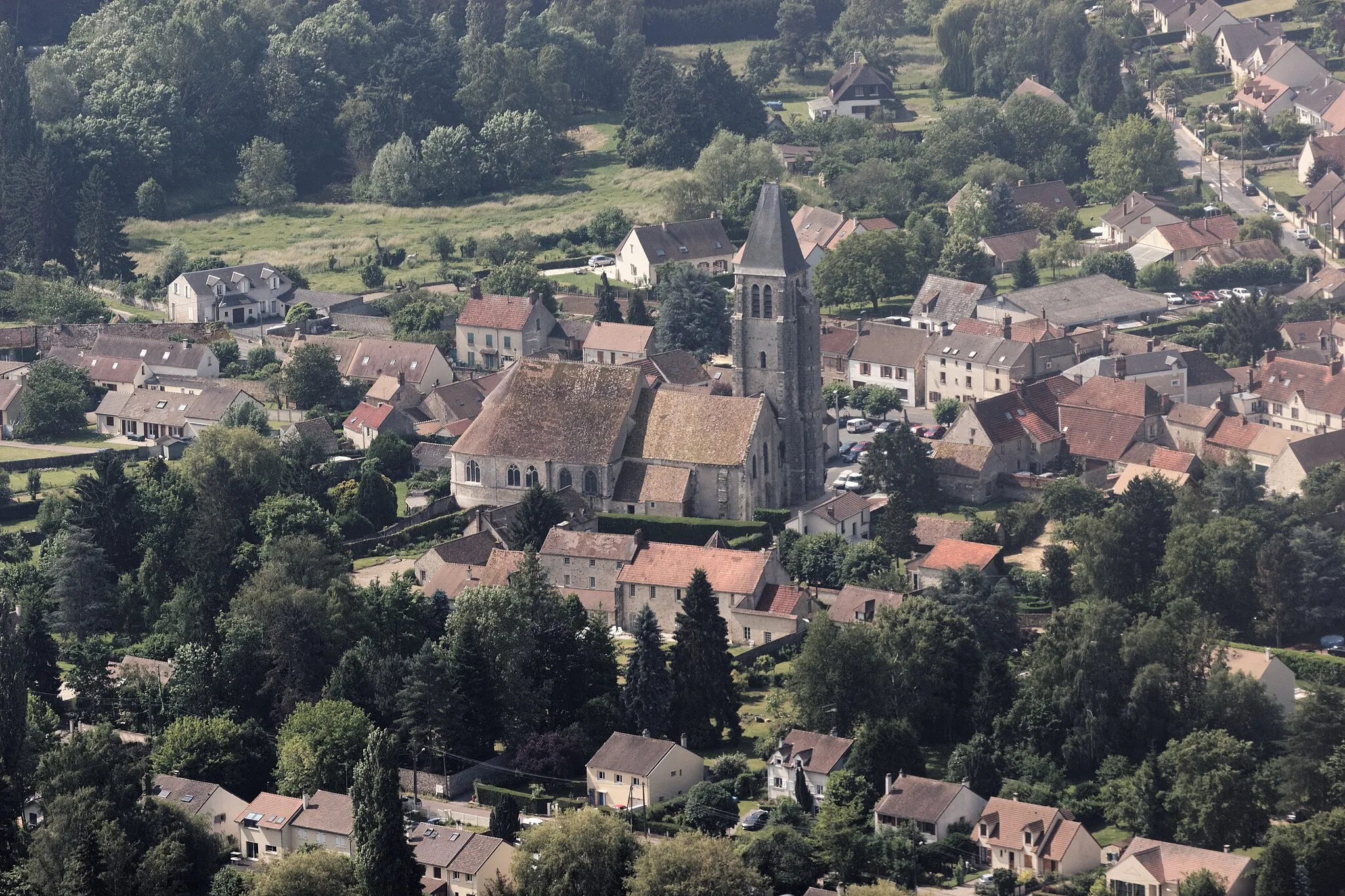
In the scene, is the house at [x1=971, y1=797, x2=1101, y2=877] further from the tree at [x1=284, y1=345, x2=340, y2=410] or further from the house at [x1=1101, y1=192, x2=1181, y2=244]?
the house at [x1=1101, y1=192, x2=1181, y2=244]

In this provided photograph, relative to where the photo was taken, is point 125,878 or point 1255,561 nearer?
point 125,878

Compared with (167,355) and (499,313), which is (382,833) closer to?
(167,355)

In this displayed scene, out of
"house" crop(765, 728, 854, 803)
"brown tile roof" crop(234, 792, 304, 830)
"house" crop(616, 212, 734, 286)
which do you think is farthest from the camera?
"house" crop(616, 212, 734, 286)

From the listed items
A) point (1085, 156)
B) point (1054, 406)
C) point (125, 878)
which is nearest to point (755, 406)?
point (1054, 406)

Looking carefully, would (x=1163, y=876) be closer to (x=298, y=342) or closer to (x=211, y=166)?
(x=298, y=342)

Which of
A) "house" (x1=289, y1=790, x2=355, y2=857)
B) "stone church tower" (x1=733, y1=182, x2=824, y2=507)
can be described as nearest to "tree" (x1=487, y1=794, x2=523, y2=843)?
"house" (x1=289, y1=790, x2=355, y2=857)

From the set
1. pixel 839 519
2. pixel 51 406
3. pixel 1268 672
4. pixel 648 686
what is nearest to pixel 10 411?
pixel 51 406
